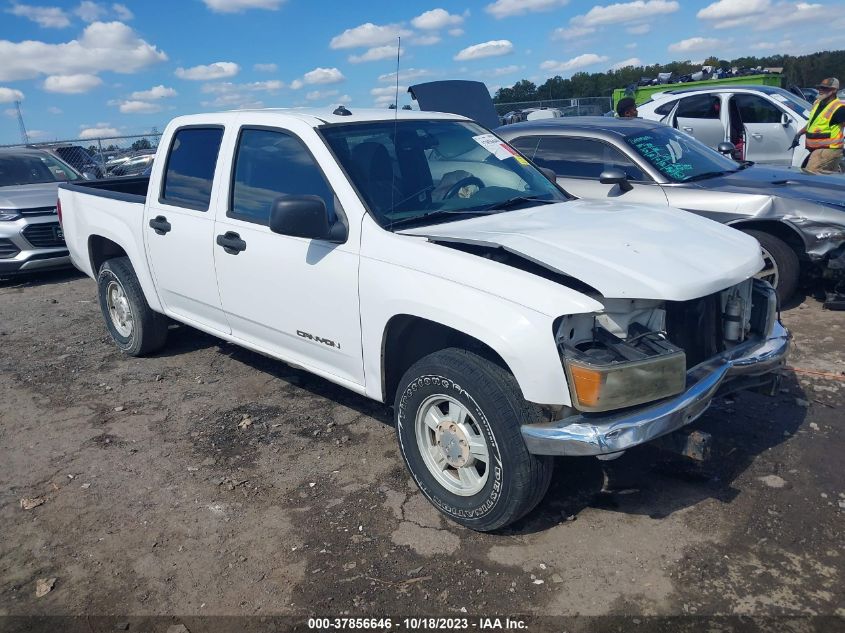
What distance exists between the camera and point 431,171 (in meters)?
4.20

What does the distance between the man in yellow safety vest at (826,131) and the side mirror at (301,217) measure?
822 centimetres

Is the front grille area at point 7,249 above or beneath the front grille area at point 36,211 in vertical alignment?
beneath

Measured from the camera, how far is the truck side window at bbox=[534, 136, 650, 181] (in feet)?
22.0

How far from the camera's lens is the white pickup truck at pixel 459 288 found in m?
2.96

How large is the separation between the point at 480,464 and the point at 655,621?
1.03 meters

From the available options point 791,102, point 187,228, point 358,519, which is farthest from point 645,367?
point 791,102

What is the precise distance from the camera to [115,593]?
10.3 ft

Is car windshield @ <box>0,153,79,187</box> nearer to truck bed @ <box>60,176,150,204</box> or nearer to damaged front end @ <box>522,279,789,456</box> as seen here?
truck bed @ <box>60,176,150,204</box>

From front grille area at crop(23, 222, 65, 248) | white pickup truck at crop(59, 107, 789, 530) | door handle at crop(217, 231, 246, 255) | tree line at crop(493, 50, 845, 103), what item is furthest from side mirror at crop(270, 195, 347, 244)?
tree line at crop(493, 50, 845, 103)

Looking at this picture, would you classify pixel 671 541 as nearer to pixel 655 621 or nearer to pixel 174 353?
pixel 655 621

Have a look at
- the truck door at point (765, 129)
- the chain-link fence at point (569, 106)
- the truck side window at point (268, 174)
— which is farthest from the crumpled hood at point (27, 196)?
the chain-link fence at point (569, 106)

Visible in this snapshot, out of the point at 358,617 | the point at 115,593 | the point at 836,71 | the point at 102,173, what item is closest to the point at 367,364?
the point at 358,617

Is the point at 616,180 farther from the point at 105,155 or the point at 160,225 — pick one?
the point at 105,155

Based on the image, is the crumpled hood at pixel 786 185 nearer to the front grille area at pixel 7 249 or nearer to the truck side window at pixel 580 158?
the truck side window at pixel 580 158
